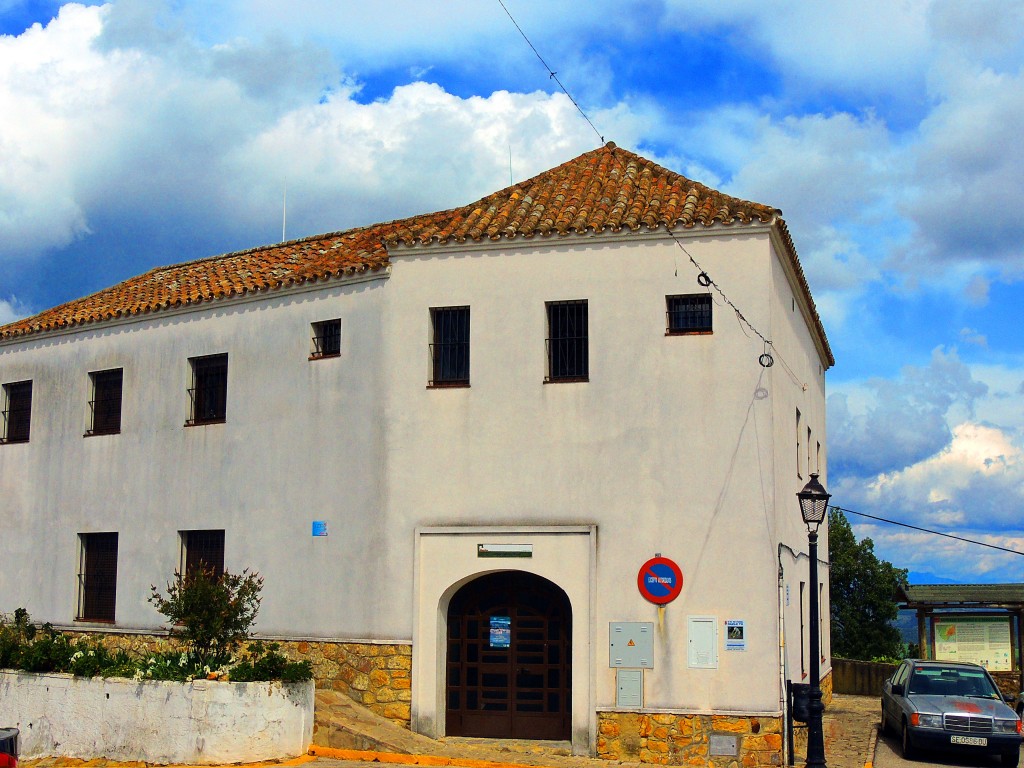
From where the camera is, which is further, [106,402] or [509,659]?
[106,402]

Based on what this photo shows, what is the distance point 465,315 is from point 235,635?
5999 millimetres

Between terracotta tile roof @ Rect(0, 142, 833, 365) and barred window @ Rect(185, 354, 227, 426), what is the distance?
1.16 metres

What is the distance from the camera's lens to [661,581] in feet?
53.6

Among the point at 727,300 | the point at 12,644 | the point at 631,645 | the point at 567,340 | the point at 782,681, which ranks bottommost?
the point at 782,681

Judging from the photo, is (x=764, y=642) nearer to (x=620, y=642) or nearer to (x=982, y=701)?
(x=620, y=642)

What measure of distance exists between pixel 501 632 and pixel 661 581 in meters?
2.75

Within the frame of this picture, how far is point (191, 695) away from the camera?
14875mm

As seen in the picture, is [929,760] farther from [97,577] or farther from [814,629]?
[97,577]

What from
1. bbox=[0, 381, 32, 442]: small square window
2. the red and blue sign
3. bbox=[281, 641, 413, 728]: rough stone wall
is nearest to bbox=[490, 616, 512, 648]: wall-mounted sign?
bbox=[281, 641, 413, 728]: rough stone wall

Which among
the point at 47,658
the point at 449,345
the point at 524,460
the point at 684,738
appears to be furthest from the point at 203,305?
the point at 684,738

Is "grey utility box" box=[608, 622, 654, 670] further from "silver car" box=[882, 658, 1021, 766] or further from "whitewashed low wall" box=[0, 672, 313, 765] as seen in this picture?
"silver car" box=[882, 658, 1021, 766]

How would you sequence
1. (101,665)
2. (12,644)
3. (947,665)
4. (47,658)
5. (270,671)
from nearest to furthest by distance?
(270,671), (101,665), (47,658), (12,644), (947,665)

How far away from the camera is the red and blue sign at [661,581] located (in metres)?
16.3

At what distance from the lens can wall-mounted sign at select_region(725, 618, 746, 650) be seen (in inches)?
629
